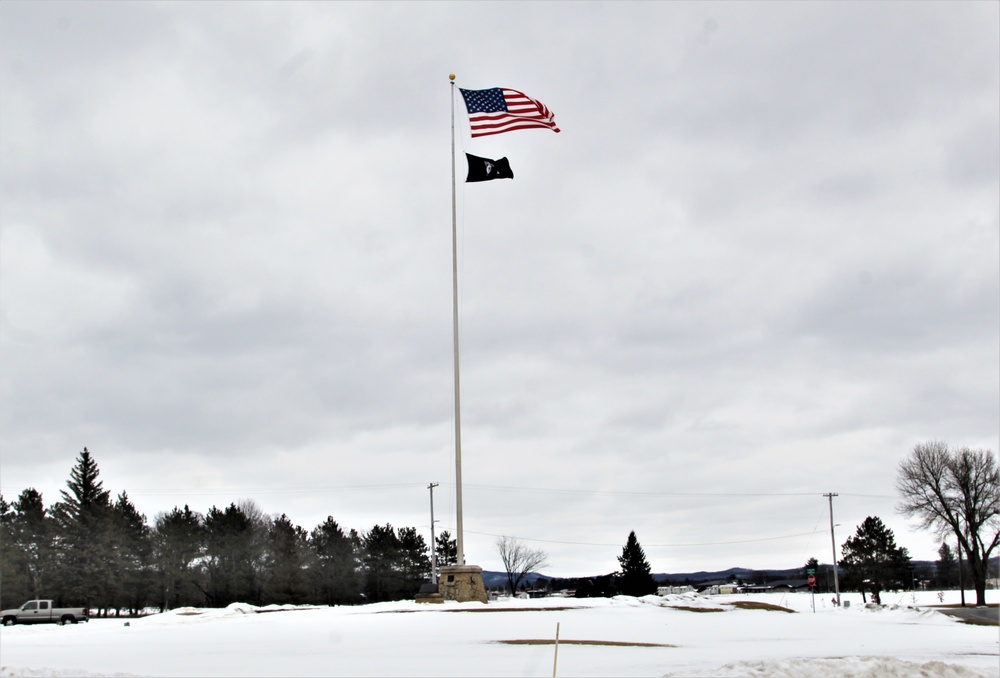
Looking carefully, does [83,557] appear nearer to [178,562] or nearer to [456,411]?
[178,562]

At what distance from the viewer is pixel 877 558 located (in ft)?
321

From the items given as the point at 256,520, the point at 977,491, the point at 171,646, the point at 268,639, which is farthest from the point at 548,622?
the point at 256,520

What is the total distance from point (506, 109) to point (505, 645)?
18.7m

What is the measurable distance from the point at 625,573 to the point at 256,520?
38.8 m

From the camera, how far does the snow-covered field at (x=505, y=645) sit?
16656 mm

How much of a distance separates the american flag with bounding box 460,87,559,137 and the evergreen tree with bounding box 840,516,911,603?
80616 mm

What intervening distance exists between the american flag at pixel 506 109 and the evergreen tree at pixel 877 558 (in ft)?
264

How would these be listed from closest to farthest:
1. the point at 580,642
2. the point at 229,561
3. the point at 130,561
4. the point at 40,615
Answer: the point at 580,642 → the point at 40,615 → the point at 130,561 → the point at 229,561

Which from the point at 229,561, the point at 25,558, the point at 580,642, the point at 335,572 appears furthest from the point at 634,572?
the point at 580,642

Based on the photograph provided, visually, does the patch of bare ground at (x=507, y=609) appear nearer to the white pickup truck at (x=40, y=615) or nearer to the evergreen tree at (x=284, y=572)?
the white pickup truck at (x=40, y=615)

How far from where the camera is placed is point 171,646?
67.8 ft

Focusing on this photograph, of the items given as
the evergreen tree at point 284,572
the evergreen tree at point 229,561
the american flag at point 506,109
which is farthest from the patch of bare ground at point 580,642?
the evergreen tree at point 284,572

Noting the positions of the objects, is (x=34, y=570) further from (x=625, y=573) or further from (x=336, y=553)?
(x=625, y=573)

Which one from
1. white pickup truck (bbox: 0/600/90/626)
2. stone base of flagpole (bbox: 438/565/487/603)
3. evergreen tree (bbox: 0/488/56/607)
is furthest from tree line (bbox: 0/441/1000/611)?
stone base of flagpole (bbox: 438/565/487/603)
